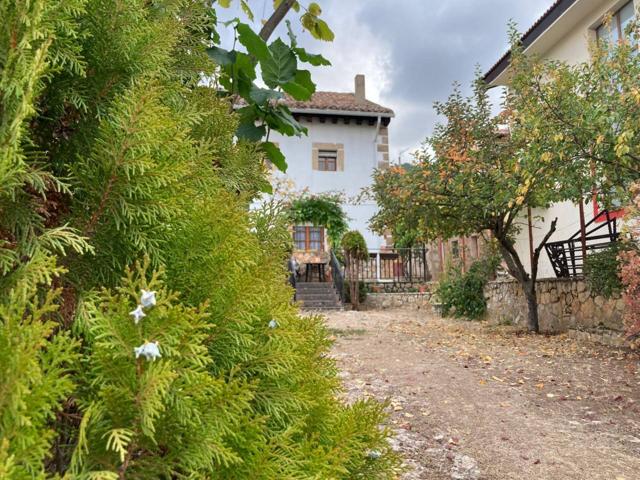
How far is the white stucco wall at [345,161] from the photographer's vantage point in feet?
60.6

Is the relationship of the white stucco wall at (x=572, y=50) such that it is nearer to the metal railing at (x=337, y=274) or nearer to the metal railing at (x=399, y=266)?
the metal railing at (x=399, y=266)

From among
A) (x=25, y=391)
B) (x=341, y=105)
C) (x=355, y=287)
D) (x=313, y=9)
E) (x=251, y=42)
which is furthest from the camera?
(x=341, y=105)

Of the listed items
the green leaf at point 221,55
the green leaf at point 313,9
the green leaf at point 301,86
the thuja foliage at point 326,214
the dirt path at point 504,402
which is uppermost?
the thuja foliage at point 326,214

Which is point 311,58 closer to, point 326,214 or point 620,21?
point 620,21

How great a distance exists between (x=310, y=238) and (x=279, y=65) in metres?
16.2

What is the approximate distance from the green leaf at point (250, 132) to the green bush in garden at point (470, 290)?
1092cm

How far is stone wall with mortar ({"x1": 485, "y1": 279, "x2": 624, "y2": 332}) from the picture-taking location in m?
7.91

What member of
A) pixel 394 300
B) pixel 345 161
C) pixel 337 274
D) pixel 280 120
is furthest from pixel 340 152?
pixel 280 120

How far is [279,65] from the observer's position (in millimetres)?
1956

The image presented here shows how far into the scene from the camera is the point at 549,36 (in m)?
11.8

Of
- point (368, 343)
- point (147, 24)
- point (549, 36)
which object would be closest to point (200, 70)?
point (147, 24)

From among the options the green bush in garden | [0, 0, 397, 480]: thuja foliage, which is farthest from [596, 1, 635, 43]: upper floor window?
[0, 0, 397, 480]: thuja foliage

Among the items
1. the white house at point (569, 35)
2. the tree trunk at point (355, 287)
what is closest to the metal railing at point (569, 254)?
the white house at point (569, 35)

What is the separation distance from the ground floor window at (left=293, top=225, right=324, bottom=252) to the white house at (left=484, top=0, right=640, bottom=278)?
776 centimetres
